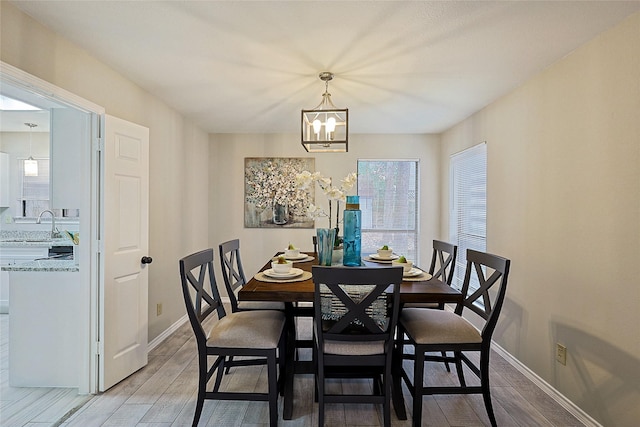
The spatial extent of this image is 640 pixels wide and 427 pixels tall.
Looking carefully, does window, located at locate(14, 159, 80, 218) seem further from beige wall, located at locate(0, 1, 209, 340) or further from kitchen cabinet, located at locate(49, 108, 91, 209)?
kitchen cabinet, located at locate(49, 108, 91, 209)

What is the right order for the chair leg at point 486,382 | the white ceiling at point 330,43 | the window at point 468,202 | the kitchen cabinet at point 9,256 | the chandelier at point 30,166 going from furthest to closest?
the chandelier at point 30,166
the kitchen cabinet at point 9,256
the window at point 468,202
the chair leg at point 486,382
the white ceiling at point 330,43

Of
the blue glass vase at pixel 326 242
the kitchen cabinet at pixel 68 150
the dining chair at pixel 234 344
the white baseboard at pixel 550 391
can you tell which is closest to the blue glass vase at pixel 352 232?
the blue glass vase at pixel 326 242

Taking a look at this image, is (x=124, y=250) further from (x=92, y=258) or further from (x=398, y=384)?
(x=398, y=384)

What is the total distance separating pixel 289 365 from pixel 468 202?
283cm

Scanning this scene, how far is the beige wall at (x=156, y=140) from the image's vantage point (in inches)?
72.2

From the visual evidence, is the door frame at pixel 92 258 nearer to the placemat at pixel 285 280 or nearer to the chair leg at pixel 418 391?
the placemat at pixel 285 280

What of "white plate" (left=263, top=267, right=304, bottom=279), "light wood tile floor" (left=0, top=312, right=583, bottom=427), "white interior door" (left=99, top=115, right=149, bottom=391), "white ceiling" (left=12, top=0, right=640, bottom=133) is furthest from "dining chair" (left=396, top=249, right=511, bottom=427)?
"white interior door" (left=99, top=115, right=149, bottom=391)

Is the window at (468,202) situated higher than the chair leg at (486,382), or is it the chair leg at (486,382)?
the window at (468,202)

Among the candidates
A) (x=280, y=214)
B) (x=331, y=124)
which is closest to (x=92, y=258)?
(x=331, y=124)

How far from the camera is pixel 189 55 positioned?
88.7 inches

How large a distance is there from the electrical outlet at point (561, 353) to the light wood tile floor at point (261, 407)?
0.30m

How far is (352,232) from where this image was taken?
2262 mm

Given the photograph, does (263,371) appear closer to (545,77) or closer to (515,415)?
(515,415)

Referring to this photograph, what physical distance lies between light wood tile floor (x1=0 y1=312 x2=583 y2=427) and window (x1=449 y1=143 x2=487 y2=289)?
147 centimetres
